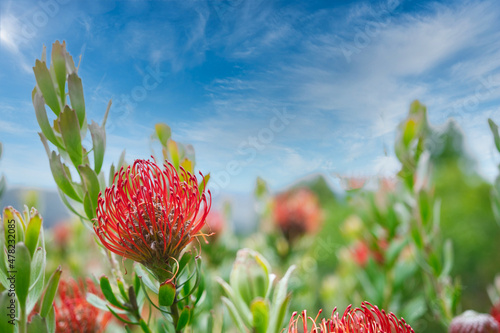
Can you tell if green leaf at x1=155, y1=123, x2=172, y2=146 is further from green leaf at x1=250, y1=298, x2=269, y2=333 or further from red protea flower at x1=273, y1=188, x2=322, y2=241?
red protea flower at x1=273, y1=188, x2=322, y2=241

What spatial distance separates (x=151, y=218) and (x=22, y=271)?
0.12 m

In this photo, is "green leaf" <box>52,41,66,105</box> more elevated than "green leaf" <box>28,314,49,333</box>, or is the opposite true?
"green leaf" <box>52,41,66,105</box>

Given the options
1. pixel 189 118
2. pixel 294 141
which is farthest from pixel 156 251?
pixel 294 141

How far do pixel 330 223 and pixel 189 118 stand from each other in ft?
7.11

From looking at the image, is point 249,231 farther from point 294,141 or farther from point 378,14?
point 378,14

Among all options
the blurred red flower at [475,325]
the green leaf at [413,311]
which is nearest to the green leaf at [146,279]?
the blurred red flower at [475,325]

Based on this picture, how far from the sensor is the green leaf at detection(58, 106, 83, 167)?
1.22ft

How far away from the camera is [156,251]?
349mm

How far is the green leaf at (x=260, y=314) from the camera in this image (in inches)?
14.5

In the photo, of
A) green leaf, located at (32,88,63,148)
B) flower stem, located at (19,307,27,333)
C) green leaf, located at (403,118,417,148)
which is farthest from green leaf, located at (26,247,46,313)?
green leaf, located at (403,118,417,148)

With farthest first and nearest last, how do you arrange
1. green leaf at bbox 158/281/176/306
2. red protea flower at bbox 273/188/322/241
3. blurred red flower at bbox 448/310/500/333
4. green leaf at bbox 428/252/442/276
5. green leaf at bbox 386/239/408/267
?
red protea flower at bbox 273/188/322/241 → green leaf at bbox 386/239/408/267 → green leaf at bbox 428/252/442/276 → blurred red flower at bbox 448/310/500/333 → green leaf at bbox 158/281/176/306

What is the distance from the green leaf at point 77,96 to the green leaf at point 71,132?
0.07 feet

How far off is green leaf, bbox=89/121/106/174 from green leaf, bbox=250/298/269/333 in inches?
8.2

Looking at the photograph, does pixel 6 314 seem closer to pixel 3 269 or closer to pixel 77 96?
pixel 3 269
